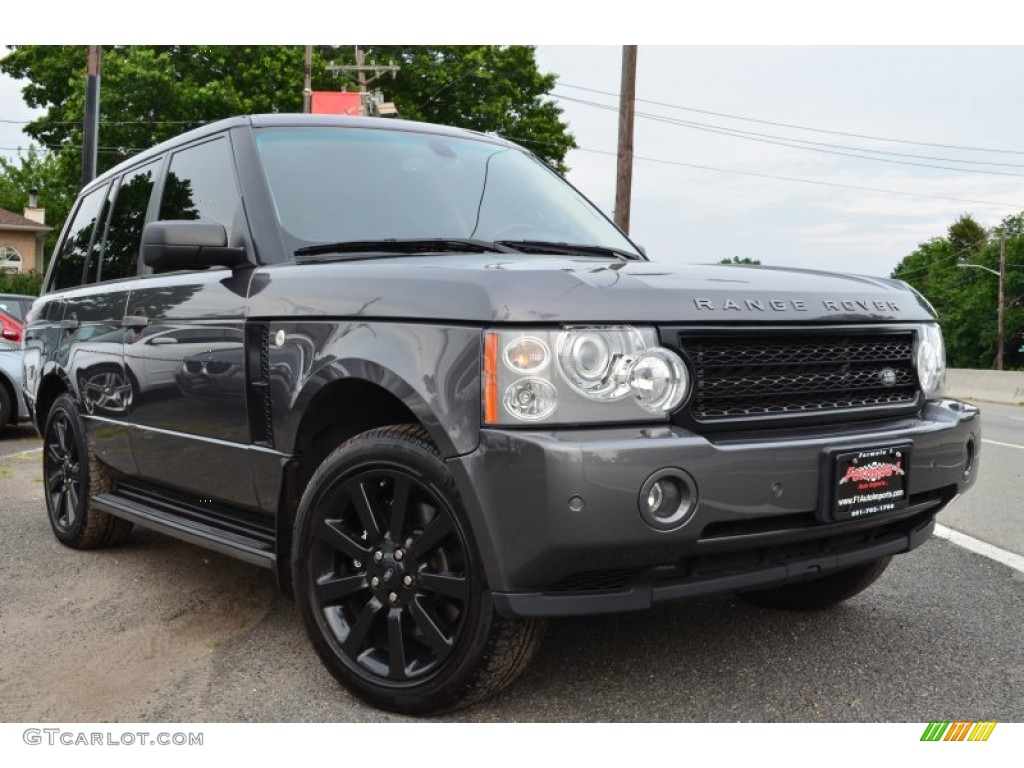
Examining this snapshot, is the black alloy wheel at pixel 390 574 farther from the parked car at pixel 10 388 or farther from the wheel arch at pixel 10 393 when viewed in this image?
the wheel arch at pixel 10 393

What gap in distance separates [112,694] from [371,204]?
1.85 m

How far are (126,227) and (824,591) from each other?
3.51 metres

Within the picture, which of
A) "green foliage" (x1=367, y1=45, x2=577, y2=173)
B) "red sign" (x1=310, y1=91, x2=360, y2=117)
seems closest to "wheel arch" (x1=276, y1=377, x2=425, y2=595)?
"red sign" (x1=310, y1=91, x2=360, y2=117)

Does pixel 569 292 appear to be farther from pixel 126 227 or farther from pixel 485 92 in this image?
pixel 485 92

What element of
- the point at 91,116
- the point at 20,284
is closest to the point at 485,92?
the point at 91,116

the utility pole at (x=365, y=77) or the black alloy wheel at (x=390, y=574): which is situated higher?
the utility pole at (x=365, y=77)

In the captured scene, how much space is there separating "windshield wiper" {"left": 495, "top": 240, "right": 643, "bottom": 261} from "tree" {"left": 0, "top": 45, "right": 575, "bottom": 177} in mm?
25677

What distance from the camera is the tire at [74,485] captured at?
4914mm

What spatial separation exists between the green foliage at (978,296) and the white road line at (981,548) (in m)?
A: 62.3

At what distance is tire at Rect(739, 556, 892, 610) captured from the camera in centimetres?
386

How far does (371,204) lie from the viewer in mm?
3758

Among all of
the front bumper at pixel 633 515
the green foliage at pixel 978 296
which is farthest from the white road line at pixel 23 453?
the green foliage at pixel 978 296

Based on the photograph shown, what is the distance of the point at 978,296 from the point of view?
246 feet

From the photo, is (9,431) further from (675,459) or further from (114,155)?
(114,155)
